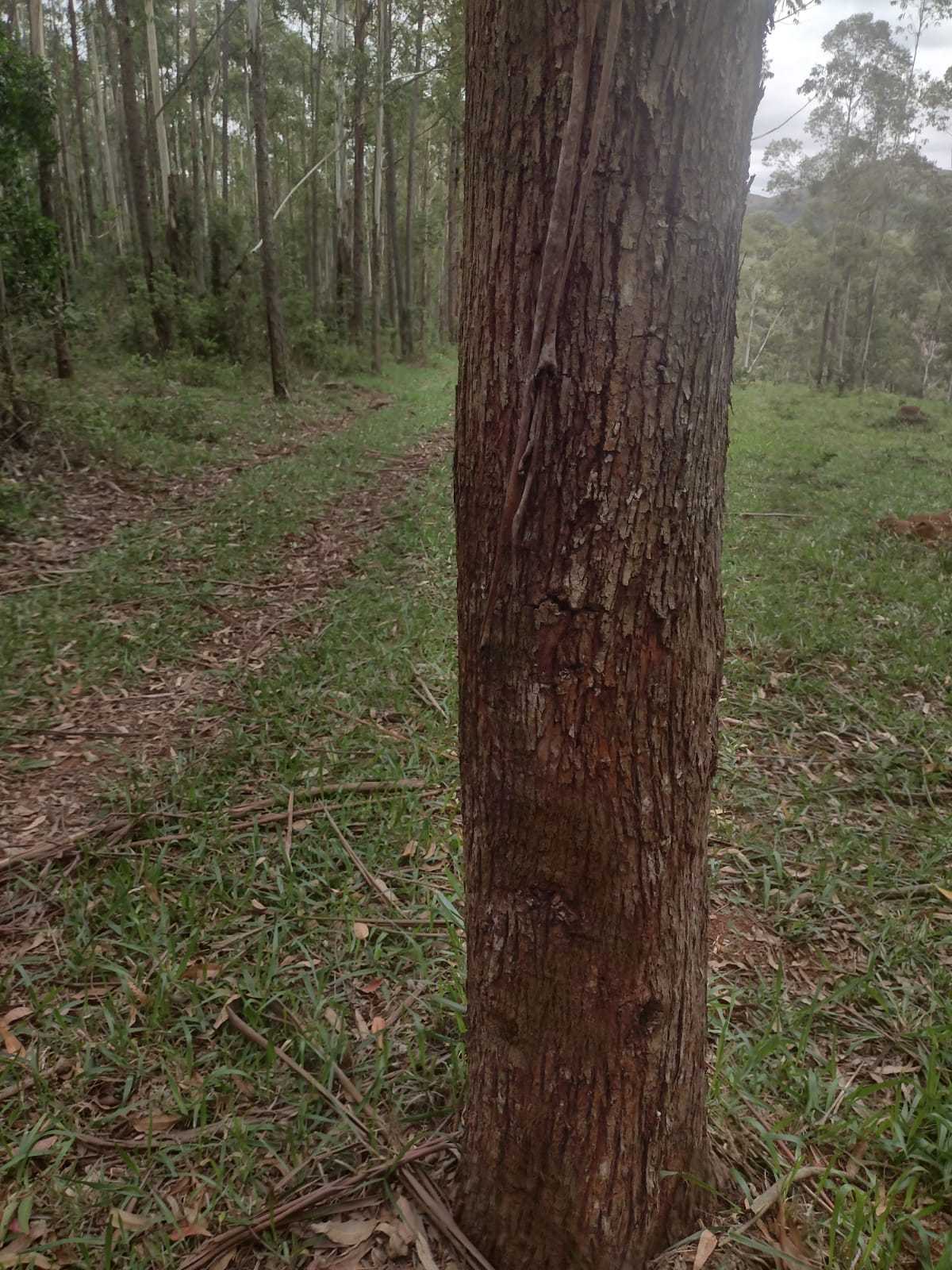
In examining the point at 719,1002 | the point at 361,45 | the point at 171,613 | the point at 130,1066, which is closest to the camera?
the point at 130,1066

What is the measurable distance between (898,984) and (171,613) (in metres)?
4.25

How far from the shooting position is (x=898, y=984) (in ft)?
8.38

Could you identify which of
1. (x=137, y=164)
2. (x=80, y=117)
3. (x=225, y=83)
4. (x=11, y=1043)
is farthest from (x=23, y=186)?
(x=225, y=83)

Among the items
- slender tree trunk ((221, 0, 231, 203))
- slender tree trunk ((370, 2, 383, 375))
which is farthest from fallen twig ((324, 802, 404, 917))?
slender tree trunk ((221, 0, 231, 203))

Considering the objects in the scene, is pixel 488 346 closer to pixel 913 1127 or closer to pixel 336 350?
pixel 913 1127

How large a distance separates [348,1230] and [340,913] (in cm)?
106

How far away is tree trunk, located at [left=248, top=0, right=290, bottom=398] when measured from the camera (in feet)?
38.9

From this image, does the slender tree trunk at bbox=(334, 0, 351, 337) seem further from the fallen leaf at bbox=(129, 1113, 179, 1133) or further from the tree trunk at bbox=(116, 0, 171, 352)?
the fallen leaf at bbox=(129, 1113, 179, 1133)

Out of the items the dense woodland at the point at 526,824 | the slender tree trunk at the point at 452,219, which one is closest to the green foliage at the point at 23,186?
the dense woodland at the point at 526,824

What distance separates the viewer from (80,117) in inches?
884

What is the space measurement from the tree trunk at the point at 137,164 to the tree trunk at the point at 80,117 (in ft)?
31.5

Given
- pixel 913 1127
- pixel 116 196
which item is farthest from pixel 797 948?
pixel 116 196

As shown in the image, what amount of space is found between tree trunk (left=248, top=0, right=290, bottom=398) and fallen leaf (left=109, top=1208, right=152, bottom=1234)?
12.8m

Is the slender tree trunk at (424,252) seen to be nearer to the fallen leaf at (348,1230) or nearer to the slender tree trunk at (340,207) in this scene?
the slender tree trunk at (340,207)
